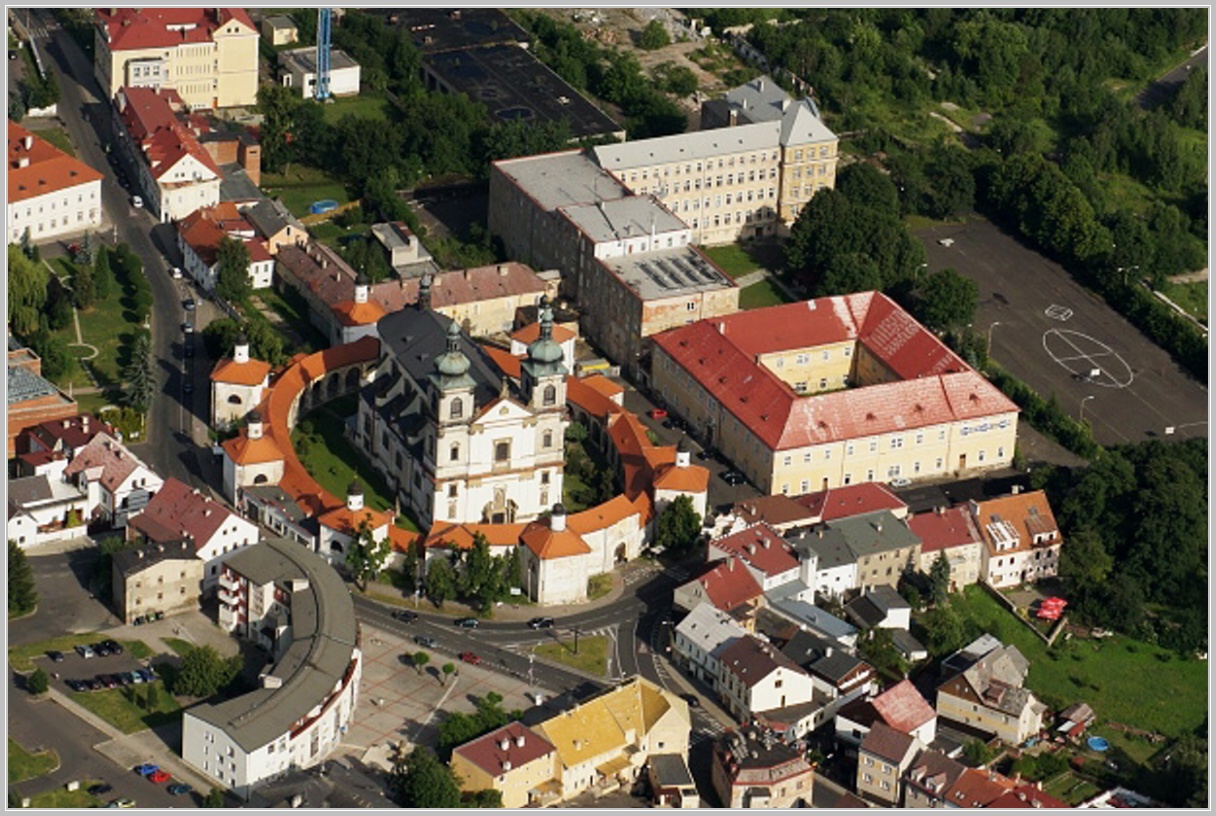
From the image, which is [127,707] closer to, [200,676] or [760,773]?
[200,676]

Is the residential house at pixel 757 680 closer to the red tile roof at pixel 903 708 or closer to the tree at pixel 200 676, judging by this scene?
the red tile roof at pixel 903 708

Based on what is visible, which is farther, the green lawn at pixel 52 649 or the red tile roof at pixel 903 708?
the green lawn at pixel 52 649

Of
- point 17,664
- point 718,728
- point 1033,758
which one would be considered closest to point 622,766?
point 718,728

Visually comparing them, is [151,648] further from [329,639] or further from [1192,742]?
[1192,742]

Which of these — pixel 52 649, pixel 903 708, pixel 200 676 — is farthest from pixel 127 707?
pixel 903 708

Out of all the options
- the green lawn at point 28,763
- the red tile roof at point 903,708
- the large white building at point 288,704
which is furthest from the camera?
the red tile roof at point 903,708

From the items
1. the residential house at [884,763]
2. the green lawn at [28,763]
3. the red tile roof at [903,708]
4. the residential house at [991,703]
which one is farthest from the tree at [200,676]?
the residential house at [991,703]

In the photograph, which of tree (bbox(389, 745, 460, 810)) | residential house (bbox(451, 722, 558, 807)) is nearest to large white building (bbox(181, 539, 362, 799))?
tree (bbox(389, 745, 460, 810))

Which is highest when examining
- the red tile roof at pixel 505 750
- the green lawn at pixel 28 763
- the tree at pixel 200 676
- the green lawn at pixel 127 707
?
the red tile roof at pixel 505 750
